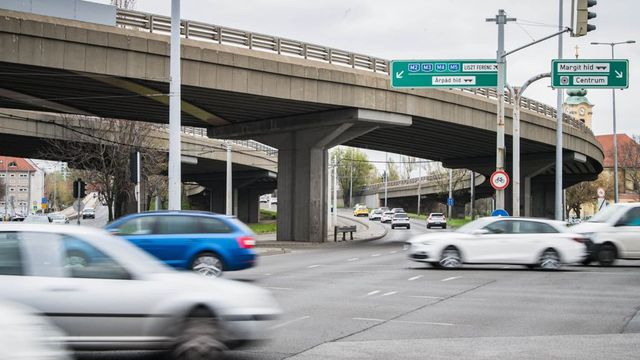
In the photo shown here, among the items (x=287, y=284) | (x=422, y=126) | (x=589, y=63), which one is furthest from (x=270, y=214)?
(x=287, y=284)

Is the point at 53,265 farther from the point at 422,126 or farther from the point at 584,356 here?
the point at 422,126

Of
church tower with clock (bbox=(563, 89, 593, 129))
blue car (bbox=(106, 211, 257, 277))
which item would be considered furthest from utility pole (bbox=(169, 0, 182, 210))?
church tower with clock (bbox=(563, 89, 593, 129))

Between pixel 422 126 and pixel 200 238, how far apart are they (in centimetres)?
2821

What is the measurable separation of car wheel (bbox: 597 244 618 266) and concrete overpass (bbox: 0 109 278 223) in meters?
33.4

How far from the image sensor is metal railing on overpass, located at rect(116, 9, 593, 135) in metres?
29.3

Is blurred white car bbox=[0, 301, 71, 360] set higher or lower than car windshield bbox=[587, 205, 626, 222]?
lower

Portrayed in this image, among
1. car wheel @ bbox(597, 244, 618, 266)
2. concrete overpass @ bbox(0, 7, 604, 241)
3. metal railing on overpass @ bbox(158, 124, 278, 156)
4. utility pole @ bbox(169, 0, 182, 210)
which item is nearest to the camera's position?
car wheel @ bbox(597, 244, 618, 266)

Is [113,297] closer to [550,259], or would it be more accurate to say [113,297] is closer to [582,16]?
[550,259]

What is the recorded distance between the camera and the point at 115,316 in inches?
313

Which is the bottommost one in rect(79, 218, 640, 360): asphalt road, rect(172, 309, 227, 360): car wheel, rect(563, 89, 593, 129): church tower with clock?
rect(79, 218, 640, 360): asphalt road

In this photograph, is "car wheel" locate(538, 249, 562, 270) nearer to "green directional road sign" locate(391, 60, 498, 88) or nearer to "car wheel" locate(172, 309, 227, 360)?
"green directional road sign" locate(391, 60, 498, 88)

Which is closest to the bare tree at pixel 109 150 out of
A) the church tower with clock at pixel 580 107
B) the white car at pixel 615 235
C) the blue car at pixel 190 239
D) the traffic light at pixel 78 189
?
the traffic light at pixel 78 189

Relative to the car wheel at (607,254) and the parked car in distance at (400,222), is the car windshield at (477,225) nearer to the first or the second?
the car wheel at (607,254)

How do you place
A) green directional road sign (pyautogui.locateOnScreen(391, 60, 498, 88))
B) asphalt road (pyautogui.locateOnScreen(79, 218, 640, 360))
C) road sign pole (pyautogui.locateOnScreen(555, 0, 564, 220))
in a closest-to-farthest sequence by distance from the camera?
1. asphalt road (pyautogui.locateOnScreen(79, 218, 640, 360))
2. green directional road sign (pyautogui.locateOnScreen(391, 60, 498, 88))
3. road sign pole (pyautogui.locateOnScreen(555, 0, 564, 220))
